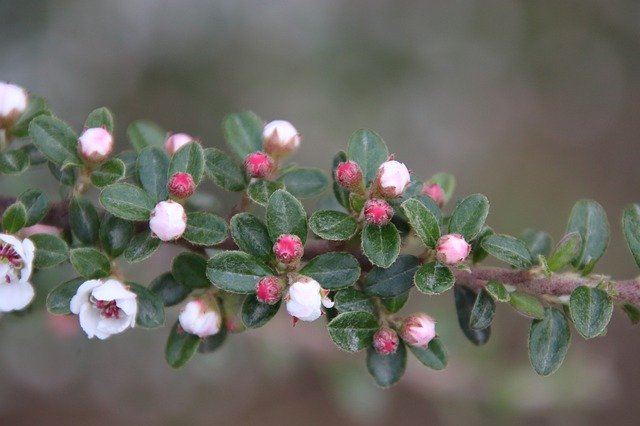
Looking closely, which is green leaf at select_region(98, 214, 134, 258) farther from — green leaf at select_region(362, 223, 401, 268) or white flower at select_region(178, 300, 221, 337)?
green leaf at select_region(362, 223, 401, 268)

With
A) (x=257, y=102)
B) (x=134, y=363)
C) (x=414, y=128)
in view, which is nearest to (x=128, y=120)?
(x=257, y=102)

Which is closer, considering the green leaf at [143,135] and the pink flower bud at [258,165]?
the pink flower bud at [258,165]

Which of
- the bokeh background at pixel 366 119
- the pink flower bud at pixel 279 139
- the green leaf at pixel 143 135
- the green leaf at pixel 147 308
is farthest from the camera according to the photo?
the bokeh background at pixel 366 119

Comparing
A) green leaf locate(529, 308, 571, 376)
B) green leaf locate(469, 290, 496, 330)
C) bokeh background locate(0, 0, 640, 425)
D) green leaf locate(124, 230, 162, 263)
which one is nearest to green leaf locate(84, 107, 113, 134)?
green leaf locate(124, 230, 162, 263)

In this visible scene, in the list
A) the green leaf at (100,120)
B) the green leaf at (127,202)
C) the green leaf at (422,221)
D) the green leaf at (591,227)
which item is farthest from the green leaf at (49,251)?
the green leaf at (591,227)

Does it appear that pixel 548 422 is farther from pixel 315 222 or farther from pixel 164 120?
Answer: pixel 315 222

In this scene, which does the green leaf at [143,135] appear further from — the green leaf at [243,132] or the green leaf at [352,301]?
the green leaf at [352,301]
